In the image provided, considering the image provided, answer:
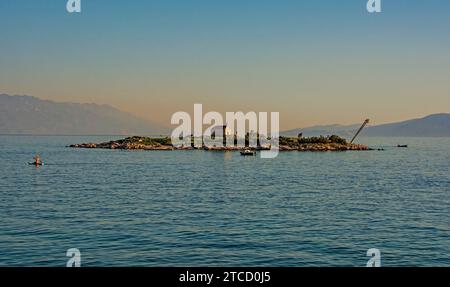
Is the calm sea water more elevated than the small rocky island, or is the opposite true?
the small rocky island

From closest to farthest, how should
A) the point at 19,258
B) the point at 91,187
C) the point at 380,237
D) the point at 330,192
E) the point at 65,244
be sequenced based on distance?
the point at 19,258 → the point at 65,244 → the point at 380,237 → the point at 330,192 → the point at 91,187

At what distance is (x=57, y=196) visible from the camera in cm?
4638

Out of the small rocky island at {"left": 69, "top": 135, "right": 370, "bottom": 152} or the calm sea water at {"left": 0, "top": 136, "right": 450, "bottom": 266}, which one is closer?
the calm sea water at {"left": 0, "top": 136, "right": 450, "bottom": 266}

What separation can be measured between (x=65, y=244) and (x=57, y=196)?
23200 millimetres

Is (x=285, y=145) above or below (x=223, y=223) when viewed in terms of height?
above

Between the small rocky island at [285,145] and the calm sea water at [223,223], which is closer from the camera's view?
the calm sea water at [223,223]

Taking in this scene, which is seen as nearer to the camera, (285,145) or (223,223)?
(223,223)

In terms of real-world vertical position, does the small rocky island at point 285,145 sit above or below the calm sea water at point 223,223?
above
